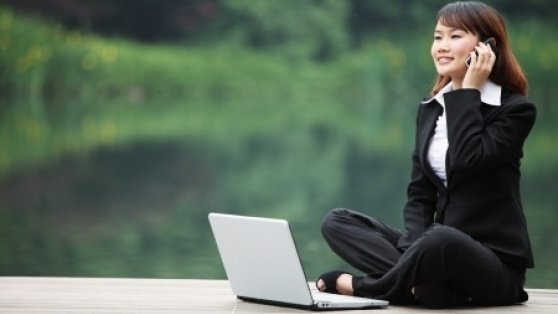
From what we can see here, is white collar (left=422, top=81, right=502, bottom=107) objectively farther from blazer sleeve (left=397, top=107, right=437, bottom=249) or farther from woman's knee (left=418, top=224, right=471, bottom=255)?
woman's knee (left=418, top=224, right=471, bottom=255)

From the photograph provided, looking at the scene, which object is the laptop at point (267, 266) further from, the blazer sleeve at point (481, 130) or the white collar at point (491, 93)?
the white collar at point (491, 93)

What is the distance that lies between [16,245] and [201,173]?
3.89 meters

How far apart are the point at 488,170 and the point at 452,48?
9.8 inches

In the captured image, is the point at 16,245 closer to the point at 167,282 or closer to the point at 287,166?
the point at 167,282

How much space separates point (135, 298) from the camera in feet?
8.27

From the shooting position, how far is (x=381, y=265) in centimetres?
256

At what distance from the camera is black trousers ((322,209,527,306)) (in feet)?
7.77

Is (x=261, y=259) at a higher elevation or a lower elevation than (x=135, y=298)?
higher

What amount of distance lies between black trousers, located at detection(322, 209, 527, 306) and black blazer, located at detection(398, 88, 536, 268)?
5cm

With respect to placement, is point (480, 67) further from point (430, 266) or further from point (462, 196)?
point (430, 266)

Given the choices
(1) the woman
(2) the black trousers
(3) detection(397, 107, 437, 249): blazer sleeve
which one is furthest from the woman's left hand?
(2) the black trousers

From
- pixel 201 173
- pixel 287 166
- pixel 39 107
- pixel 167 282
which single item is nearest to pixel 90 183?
pixel 201 173

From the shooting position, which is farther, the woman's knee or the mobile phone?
the mobile phone

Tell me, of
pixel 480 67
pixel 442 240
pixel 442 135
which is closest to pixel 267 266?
pixel 442 240
